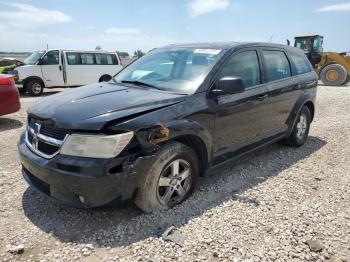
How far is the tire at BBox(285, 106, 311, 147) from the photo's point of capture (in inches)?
232

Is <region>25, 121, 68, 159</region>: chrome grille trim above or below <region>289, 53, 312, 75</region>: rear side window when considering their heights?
below

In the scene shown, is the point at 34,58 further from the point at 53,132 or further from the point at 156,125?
the point at 156,125

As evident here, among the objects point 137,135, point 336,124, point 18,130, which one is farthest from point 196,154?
point 336,124

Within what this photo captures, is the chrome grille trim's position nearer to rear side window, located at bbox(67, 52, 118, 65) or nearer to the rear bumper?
the rear bumper

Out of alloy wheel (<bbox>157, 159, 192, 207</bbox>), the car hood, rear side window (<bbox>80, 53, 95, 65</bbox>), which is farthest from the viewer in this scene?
rear side window (<bbox>80, 53, 95, 65</bbox>)

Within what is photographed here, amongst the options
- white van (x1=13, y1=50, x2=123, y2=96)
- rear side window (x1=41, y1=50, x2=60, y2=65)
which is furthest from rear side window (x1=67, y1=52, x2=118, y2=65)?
rear side window (x1=41, y1=50, x2=60, y2=65)

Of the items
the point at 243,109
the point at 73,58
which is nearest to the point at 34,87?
the point at 73,58

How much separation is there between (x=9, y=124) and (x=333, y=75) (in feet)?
54.6

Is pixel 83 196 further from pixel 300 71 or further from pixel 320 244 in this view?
pixel 300 71

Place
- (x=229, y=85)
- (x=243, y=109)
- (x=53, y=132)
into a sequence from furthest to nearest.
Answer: (x=243, y=109) → (x=229, y=85) → (x=53, y=132)

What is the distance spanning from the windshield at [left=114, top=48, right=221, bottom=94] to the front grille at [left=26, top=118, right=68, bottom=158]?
1.30 m

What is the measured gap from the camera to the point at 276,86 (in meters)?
5.03

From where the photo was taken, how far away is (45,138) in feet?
10.7

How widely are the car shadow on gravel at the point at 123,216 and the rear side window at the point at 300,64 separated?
7.36 ft
